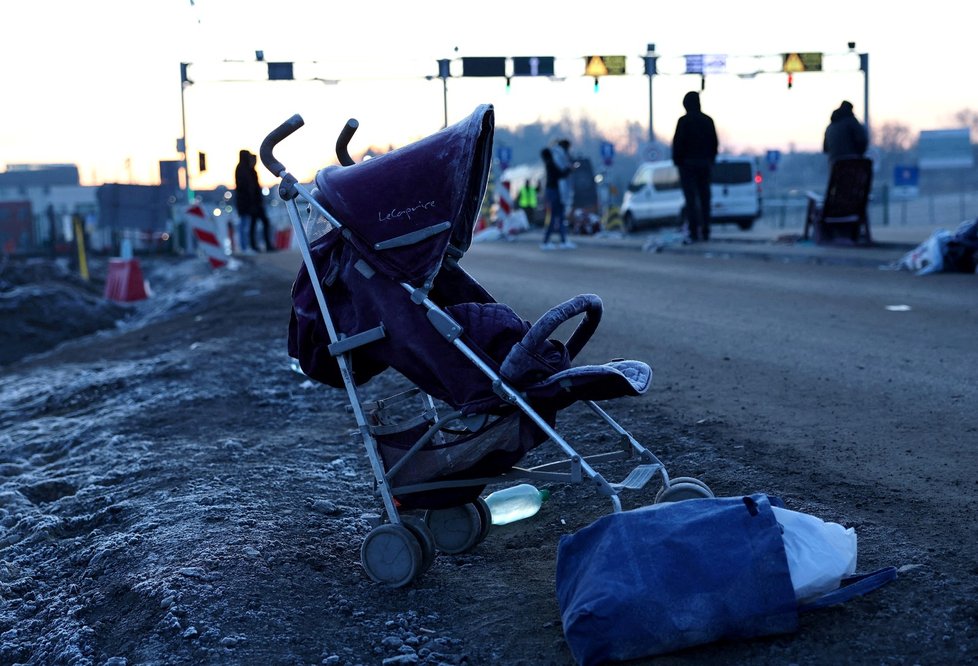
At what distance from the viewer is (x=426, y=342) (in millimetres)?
3938


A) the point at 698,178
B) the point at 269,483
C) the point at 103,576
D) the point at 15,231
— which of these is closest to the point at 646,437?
the point at 269,483

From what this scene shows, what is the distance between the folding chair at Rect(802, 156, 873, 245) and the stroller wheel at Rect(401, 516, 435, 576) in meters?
13.9

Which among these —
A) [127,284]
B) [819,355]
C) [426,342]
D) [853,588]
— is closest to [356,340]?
[426,342]

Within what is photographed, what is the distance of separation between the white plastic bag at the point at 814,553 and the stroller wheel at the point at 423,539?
1.17 m

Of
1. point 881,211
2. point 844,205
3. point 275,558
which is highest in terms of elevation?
point 844,205

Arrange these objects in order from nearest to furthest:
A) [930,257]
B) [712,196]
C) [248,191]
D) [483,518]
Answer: [483,518], [930,257], [248,191], [712,196]

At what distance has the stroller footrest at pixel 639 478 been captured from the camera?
12.3 feet

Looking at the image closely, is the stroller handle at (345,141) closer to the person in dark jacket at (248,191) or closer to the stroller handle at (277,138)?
the stroller handle at (277,138)

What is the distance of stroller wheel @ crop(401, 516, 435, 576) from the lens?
403 cm

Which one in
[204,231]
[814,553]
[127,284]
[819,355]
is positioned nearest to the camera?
[814,553]

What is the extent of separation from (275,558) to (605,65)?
3601 cm

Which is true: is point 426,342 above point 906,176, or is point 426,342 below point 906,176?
above

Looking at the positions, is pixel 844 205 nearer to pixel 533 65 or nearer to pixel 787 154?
pixel 533 65

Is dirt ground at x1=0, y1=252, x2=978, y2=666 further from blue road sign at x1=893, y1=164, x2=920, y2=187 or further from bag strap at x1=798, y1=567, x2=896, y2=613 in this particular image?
blue road sign at x1=893, y1=164, x2=920, y2=187
